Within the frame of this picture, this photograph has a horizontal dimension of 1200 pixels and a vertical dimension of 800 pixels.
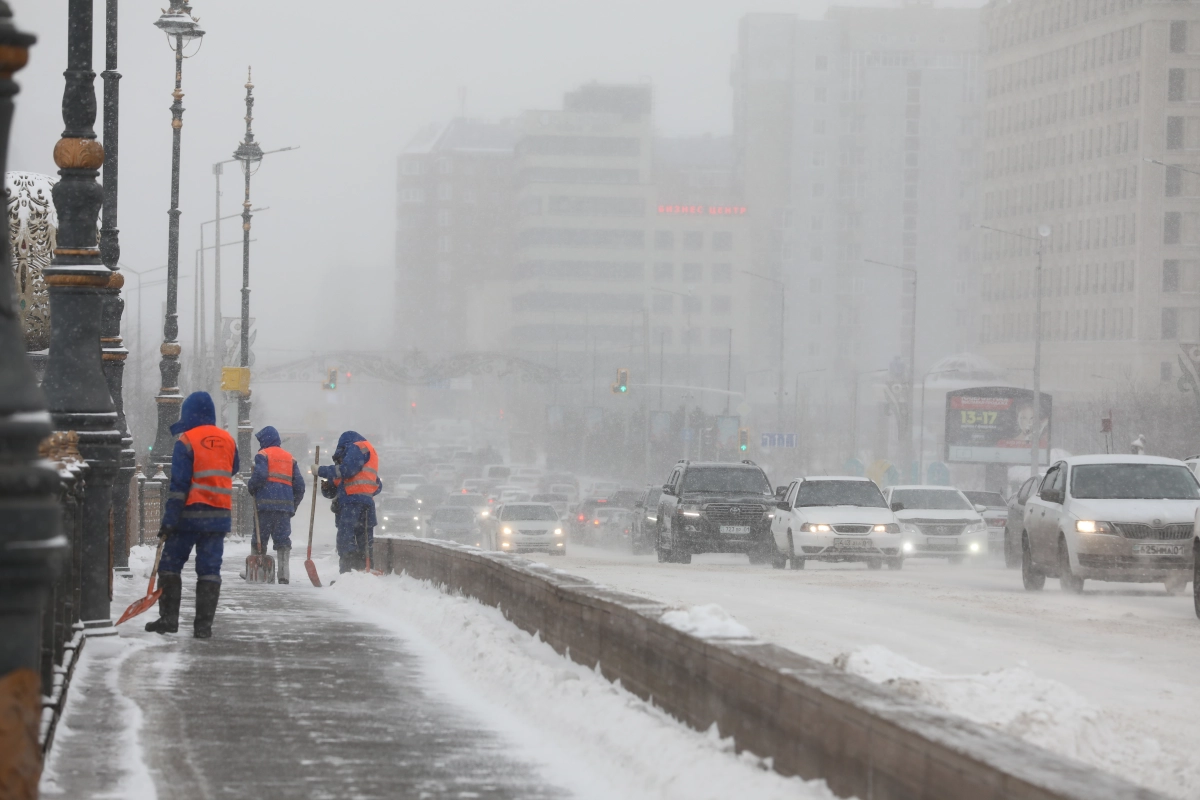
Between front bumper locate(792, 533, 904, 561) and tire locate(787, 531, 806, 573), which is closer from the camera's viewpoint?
front bumper locate(792, 533, 904, 561)

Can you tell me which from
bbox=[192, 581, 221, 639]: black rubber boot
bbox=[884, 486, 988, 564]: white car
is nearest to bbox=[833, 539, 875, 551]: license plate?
bbox=[884, 486, 988, 564]: white car

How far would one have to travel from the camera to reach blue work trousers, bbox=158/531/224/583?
1292 centimetres

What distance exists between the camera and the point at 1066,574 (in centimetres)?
2159

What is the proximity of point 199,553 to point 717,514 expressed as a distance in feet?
63.3

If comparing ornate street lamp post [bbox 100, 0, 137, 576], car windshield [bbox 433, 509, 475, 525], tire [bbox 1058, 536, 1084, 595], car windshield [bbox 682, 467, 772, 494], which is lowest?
car windshield [bbox 433, 509, 475, 525]

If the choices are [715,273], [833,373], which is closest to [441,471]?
[715,273]

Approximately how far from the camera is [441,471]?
115 meters

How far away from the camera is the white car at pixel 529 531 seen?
4284 centimetres

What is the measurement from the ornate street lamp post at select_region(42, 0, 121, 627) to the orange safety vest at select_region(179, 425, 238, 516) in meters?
1.17

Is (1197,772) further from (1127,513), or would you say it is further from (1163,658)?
(1127,513)

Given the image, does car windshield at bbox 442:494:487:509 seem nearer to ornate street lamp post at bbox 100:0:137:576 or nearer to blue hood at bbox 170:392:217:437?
ornate street lamp post at bbox 100:0:137:576

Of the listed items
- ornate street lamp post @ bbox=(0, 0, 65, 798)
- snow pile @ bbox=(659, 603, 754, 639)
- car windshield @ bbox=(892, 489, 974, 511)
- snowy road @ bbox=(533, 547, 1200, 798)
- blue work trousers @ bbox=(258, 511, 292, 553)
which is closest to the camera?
ornate street lamp post @ bbox=(0, 0, 65, 798)

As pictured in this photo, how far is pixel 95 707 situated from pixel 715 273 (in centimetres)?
17756

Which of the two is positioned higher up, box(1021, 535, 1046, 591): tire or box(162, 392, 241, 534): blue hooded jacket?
box(162, 392, 241, 534): blue hooded jacket
